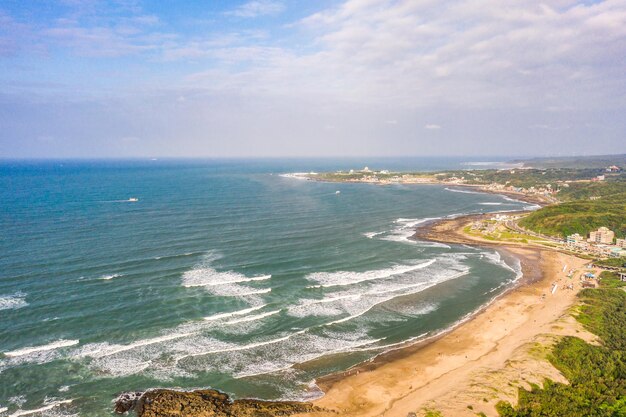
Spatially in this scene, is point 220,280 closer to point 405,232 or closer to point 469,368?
point 469,368

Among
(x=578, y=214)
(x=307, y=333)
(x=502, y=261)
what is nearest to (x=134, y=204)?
(x=307, y=333)

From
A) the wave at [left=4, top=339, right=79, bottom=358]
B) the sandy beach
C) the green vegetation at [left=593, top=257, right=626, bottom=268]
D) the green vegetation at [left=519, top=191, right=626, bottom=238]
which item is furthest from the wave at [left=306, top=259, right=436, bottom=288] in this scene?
the green vegetation at [left=519, top=191, right=626, bottom=238]

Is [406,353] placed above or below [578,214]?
below

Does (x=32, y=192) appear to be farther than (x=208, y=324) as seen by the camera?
Yes

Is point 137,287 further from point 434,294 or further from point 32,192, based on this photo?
point 32,192

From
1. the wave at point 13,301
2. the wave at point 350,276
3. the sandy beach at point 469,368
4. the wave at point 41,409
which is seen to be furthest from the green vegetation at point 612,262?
the wave at point 13,301

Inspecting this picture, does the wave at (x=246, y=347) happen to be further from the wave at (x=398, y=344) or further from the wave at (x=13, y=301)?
the wave at (x=13, y=301)

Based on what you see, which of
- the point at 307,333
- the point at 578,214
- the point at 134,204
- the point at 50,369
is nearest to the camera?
the point at 50,369

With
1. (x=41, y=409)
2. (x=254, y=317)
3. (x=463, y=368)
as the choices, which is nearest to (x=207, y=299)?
(x=254, y=317)
